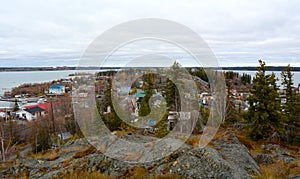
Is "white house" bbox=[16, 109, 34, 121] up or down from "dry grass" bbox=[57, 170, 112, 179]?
down

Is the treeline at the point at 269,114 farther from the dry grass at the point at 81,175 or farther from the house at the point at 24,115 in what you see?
the house at the point at 24,115

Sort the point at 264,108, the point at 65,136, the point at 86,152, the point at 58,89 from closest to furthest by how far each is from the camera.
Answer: the point at 86,152 → the point at 264,108 → the point at 65,136 → the point at 58,89

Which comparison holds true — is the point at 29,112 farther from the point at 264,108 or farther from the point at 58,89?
the point at 264,108

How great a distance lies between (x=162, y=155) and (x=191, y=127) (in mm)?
10206

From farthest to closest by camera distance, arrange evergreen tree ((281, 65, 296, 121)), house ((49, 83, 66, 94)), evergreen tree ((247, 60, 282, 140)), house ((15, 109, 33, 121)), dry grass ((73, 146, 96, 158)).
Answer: house ((49, 83, 66, 94)) → house ((15, 109, 33, 121)) → evergreen tree ((281, 65, 296, 121)) → evergreen tree ((247, 60, 282, 140)) → dry grass ((73, 146, 96, 158))

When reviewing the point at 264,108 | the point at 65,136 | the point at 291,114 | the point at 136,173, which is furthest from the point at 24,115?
the point at 136,173

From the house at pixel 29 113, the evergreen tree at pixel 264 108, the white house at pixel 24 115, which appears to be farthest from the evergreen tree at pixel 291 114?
the white house at pixel 24 115

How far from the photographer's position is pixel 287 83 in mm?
16766

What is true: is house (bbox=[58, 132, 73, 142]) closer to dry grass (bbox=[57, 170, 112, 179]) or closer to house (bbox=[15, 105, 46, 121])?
house (bbox=[15, 105, 46, 121])

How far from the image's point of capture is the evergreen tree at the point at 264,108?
47.1ft

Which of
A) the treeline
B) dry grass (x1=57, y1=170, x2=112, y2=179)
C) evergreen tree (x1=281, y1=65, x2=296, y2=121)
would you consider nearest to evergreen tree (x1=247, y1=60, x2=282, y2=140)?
the treeline

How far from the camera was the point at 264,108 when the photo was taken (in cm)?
1440

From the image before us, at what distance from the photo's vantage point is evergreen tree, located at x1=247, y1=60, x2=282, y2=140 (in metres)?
14.4

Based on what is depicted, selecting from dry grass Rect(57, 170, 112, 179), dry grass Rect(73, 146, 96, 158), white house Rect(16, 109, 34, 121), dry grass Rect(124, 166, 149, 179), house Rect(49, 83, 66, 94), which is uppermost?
dry grass Rect(57, 170, 112, 179)
